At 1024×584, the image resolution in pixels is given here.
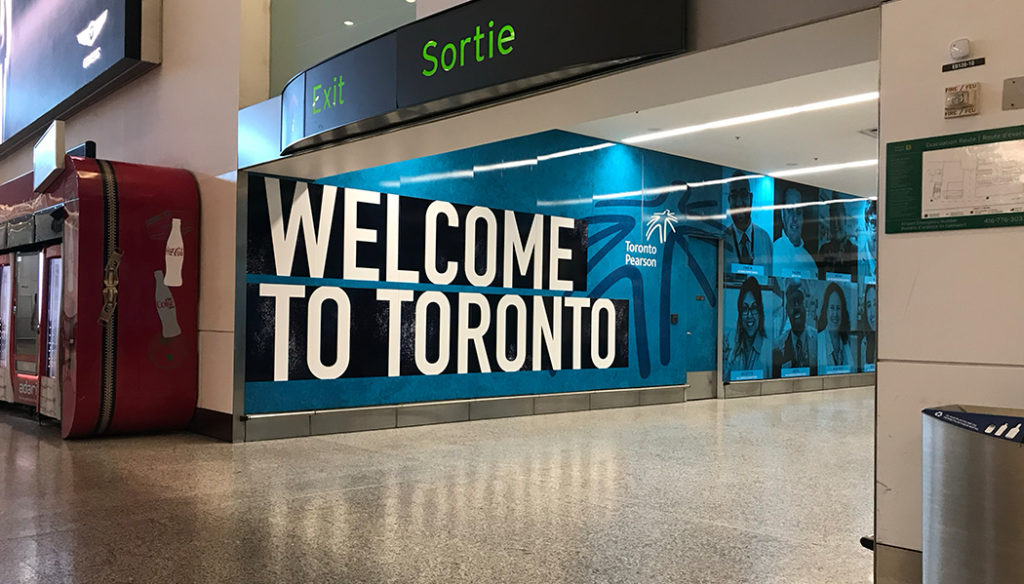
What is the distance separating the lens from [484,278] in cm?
924

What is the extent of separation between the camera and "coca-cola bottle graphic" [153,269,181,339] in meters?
7.49

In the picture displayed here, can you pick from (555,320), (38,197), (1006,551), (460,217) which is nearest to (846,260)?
(555,320)

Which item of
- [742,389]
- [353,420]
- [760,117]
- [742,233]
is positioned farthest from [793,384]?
[353,420]

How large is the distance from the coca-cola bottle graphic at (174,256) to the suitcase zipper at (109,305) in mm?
425

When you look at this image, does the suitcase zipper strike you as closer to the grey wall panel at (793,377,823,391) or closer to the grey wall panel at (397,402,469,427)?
the grey wall panel at (397,402,469,427)

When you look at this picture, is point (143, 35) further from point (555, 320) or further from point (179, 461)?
point (555, 320)

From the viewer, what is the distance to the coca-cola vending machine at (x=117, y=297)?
7.06 m

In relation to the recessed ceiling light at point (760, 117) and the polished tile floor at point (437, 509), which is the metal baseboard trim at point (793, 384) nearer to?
the recessed ceiling light at point (760, 117)

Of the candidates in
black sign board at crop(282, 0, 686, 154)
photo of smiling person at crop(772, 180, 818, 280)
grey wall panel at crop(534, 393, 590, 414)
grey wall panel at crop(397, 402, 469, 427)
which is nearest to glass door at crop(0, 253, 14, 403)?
grey wall panel at crop(397, 402, 469, 427)

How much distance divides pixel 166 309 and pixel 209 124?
1731 millimetres

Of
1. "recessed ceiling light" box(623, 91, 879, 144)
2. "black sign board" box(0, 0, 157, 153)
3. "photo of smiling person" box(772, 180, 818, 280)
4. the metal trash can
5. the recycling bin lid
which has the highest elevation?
"black sign board" box(0, 0, 157, 153)

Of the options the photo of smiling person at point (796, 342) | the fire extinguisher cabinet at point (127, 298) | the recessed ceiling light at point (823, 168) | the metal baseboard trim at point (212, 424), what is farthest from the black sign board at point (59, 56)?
the photo of smiling person at point (796, 342)

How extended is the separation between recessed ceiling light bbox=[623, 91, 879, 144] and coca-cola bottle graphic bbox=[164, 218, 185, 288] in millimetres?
5719

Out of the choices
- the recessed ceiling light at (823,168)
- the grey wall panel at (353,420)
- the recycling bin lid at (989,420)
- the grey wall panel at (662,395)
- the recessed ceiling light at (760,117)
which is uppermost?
the recessed ceiling light at (760,117)
